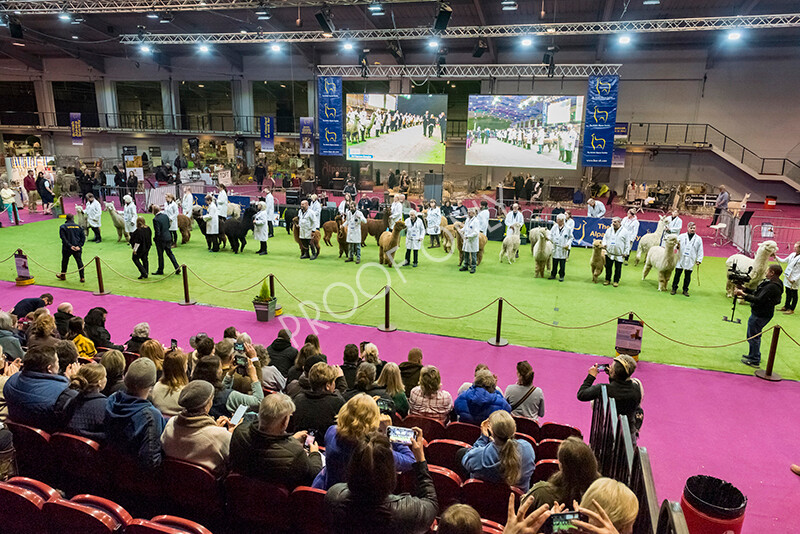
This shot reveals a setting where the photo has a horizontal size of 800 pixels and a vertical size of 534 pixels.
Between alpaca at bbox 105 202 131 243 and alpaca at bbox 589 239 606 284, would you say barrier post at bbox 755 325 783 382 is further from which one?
alpaca at bbox 105 202 131 243

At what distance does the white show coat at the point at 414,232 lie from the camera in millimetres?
13844

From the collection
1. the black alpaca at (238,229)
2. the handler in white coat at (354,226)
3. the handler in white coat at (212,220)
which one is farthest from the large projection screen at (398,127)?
the handler in white coat at (212,220)

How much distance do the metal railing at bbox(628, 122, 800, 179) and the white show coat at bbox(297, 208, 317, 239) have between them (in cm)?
1834

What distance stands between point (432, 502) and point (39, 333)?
5.35 meters

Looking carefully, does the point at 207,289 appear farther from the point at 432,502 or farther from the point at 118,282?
the point at 432,502

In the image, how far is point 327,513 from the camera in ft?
8.86

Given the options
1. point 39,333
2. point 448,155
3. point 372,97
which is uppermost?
point 372,97

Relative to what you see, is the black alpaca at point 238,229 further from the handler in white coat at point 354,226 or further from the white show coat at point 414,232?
the white show coat at point 414,232

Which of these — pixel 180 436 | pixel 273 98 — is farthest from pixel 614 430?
pixel 273 98

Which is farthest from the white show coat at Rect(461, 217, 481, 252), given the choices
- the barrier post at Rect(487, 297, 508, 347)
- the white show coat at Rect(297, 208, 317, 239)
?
the barrier post at Rect(487, 297, 508, 347)

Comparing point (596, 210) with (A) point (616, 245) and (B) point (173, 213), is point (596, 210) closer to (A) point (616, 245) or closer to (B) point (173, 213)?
(A) point (616, 245)

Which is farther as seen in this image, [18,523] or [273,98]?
[273,98]

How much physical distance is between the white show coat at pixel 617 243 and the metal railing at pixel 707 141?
15819mm

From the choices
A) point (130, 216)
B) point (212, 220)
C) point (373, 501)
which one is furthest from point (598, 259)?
point (130, 216)
